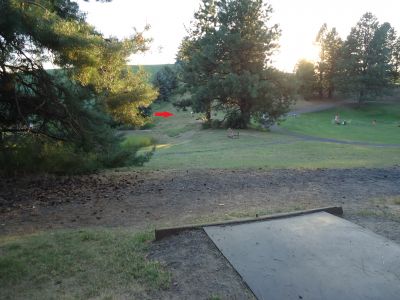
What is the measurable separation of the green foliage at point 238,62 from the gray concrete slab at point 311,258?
22125mm

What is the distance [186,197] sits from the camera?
22.5ft

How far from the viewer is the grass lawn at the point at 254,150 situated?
11789 millimetres

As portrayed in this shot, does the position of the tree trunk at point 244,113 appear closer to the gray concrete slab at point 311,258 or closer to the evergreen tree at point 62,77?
the evergreen tree at point 62,77

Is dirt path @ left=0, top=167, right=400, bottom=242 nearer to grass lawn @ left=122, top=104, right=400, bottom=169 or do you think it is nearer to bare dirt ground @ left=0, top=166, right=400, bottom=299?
bare dirt ground @ left=0, top=166, right=400, bottom=299

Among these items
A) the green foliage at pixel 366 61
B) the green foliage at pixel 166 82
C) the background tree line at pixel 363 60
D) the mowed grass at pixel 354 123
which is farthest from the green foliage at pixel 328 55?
the green foliage at pixel 166 82

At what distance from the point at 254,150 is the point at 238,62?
12500 millimetres

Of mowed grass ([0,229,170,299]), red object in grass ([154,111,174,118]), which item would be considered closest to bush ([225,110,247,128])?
red object in grass ([154,111,174,118])

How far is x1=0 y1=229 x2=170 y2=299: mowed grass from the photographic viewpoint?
3.17 metres

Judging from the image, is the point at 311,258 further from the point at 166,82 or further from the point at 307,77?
the point at 307,77

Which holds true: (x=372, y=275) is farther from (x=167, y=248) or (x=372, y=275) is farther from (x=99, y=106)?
(x=99, y=106)

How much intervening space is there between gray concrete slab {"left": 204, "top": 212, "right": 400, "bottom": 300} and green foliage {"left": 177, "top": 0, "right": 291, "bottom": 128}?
22125 mm

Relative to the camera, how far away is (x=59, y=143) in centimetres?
805

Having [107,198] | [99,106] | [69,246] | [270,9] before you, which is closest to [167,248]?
[69,246]

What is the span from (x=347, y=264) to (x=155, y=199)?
162 inches
